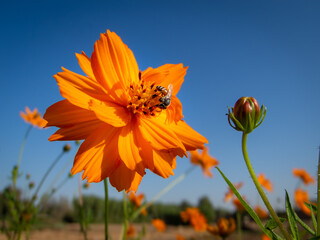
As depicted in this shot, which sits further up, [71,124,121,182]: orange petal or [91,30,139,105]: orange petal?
[91,30,139,105]: orange petal

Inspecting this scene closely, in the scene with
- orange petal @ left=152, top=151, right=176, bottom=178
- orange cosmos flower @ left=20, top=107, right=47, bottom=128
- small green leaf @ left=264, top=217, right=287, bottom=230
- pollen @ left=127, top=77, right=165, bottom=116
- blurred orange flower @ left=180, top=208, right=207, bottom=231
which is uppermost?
orange cosmos flower @ left=20, top=107, right=47, bottom=128

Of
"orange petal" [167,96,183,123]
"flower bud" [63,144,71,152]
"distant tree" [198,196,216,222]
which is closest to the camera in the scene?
"orange petal" [167,96,183,123]

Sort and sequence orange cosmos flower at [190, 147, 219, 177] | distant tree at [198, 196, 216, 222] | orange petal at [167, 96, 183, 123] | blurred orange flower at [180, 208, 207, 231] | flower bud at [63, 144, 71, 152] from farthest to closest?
distant tree at [198, 196, 216, 222], blurred orange flower at [180, 208, 207, 231], orange cosmos flower at [190, 147, 219, 177], flower bud at [63, 144, 71, 152], orange petal at [167, 96, 183, 123]

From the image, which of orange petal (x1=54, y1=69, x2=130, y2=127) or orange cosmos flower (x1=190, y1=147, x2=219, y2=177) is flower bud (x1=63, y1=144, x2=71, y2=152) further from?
orange petal (x1=54, y1=69, x2=130, y2=127)

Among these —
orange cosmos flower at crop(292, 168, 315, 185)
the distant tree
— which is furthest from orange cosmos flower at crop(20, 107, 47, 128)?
the distant tree

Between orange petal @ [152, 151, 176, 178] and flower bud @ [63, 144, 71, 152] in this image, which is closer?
orange petal @ [152, 151, 176, 178]

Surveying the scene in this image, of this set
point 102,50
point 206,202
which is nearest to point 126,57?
point 102,50

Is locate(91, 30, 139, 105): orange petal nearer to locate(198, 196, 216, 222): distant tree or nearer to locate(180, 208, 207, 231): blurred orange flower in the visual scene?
locate(180, 208, 207, 231): blurred orange flower
